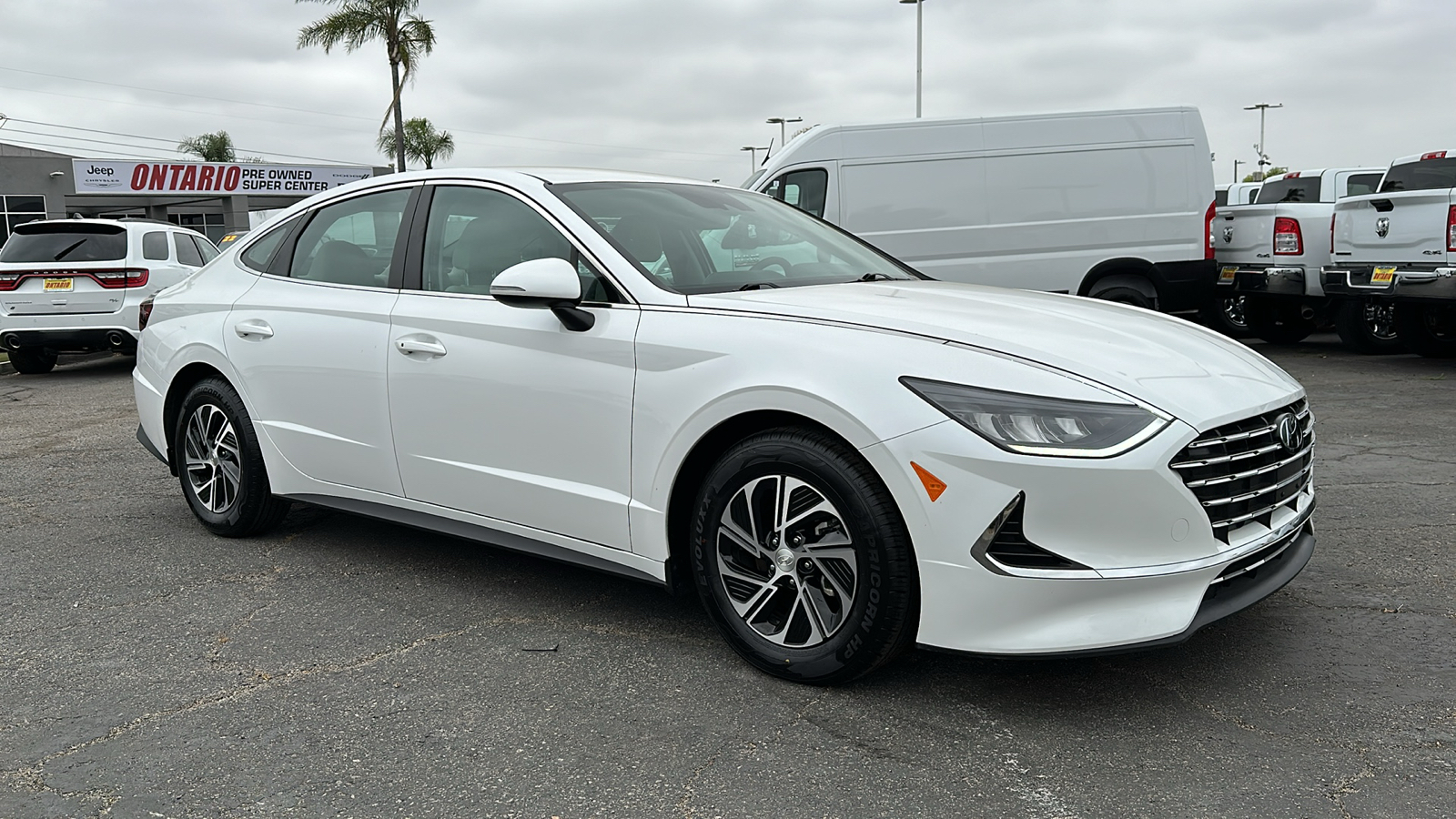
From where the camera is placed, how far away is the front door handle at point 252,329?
468cm

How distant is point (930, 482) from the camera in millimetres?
2914

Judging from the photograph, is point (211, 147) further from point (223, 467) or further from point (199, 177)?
point (223, 467)

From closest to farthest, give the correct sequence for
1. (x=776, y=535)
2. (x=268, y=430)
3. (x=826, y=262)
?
1. (x=776, y=535)
2. (x=826, y=262)
3. (x=268, y=430)

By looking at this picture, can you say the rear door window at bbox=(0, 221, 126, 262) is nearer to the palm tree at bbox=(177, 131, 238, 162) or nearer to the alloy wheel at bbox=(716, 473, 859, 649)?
the alloy wheel at bbox=(716, 473, 859, 649)

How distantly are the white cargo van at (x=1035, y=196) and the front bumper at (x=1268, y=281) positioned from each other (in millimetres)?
732

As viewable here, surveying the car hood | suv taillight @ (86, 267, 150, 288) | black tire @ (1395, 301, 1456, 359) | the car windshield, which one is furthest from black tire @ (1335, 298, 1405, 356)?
suv taillight @ (86, 267, 150, 288)

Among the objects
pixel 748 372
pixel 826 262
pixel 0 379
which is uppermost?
pixel 826 262

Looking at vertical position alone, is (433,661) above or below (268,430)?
below

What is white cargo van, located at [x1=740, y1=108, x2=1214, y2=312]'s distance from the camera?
37.2 ft

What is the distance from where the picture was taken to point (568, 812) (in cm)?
264

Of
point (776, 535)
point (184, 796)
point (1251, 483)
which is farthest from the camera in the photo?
point (776, 535)

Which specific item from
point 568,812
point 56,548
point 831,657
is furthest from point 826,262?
point 56,548

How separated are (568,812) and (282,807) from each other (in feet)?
2.20

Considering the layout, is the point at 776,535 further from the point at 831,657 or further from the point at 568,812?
the point at 568,812
